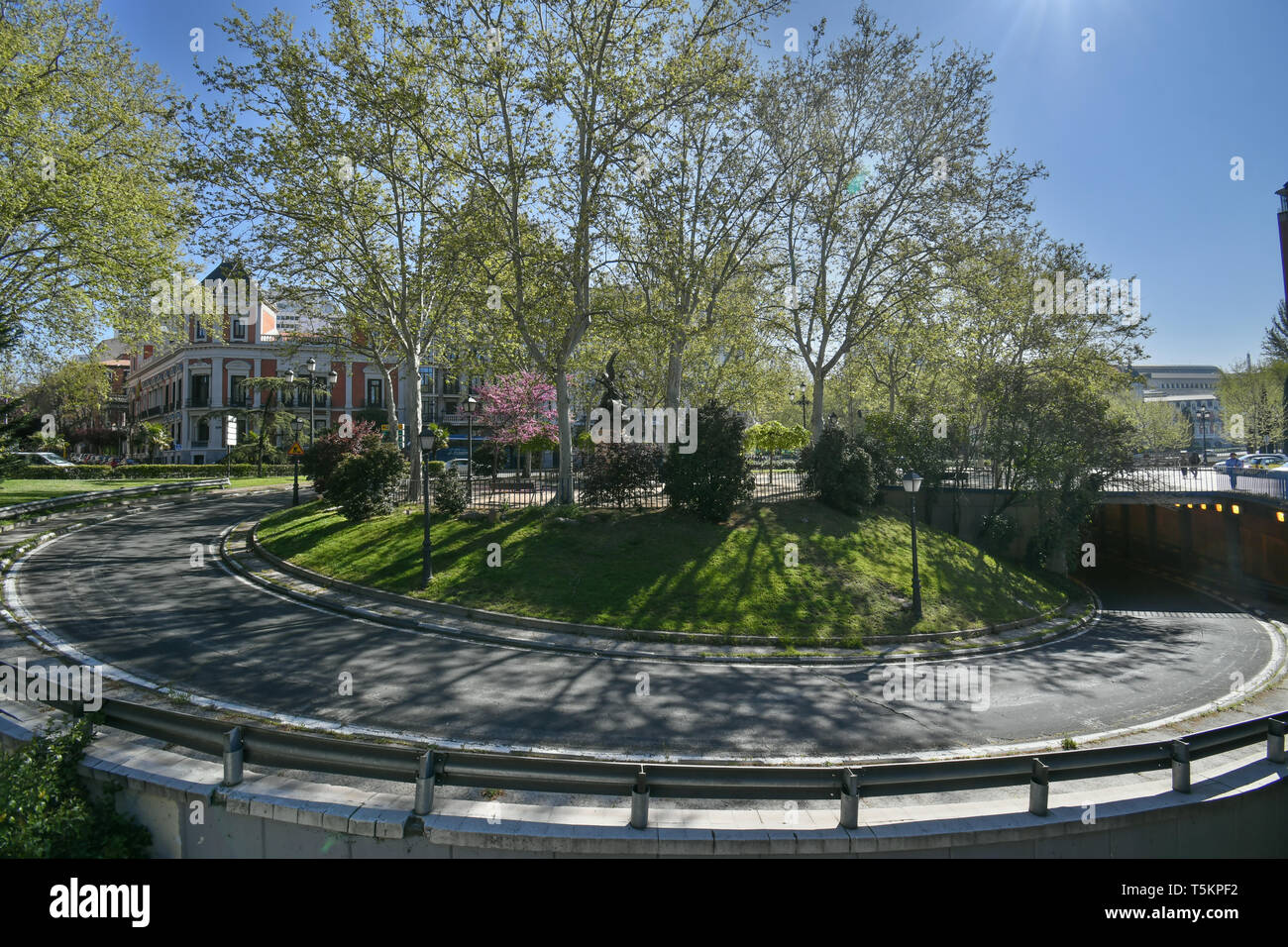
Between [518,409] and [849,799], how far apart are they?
3281 cm

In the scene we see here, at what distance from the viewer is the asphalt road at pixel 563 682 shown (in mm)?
8938

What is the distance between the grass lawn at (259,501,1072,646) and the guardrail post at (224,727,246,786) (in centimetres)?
914

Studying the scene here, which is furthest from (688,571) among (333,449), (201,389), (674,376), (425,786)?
(201,389)

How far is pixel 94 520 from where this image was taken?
2434 cm

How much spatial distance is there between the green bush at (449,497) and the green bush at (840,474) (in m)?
13.1

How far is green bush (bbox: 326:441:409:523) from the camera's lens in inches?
838

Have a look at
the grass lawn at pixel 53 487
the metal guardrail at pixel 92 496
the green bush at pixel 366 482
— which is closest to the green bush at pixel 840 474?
the green bush at pixel 366 482

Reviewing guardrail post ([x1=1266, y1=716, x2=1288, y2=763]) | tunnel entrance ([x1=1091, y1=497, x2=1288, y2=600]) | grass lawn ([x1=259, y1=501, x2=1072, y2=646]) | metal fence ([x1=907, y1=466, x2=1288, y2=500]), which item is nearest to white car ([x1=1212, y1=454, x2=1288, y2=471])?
tunnel entrance ([x1=1091, y1=497, x2=1288, y2=600])

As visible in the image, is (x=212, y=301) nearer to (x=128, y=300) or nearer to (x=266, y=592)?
(x=128, y=300)

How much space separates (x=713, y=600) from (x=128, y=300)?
2481 cm

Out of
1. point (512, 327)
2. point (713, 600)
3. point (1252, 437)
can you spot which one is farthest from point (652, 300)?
point (1252, 437)

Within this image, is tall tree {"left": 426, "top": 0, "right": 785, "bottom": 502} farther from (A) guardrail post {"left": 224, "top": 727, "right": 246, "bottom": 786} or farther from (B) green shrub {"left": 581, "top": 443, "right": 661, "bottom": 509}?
(A) guardrail post {"left": 224, "top": 727, "right": 246, "bottom": 786}

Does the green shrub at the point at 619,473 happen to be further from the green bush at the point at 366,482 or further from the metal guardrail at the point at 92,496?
the metal guardrail at the point at 92,496

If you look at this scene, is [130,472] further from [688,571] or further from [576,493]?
[688,571]
